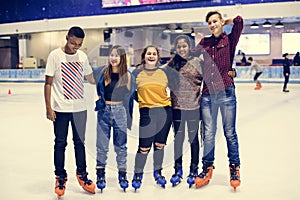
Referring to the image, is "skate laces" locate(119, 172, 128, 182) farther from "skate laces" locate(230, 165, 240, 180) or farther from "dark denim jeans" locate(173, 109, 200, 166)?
"skate laces" locate(230, 165, 240, 180)

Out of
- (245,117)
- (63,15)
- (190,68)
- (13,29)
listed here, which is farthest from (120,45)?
(13,29)

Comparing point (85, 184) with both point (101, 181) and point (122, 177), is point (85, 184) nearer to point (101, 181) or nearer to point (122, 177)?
point (101, 181)

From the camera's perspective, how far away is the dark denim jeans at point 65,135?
105 inches

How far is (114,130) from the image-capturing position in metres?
2.79

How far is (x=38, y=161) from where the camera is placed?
3.79 metres

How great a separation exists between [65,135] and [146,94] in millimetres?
617

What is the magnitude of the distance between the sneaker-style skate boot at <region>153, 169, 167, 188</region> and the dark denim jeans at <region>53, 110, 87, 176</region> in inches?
21.2

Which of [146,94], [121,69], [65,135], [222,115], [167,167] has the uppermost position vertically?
[121,69]

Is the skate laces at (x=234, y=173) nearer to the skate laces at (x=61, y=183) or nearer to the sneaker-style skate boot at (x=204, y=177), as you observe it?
the sneaker-style skate boot at (x=204, y=177)

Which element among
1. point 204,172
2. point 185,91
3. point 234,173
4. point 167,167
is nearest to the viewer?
point 185,91

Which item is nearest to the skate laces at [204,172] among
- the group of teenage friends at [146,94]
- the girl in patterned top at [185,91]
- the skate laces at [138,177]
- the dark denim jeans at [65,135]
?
the girl in patterned top at [185,91]

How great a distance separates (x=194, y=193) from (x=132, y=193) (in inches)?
17.2

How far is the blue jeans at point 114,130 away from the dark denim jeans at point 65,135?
0.12 m

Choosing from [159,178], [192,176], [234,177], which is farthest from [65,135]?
[234,177]
